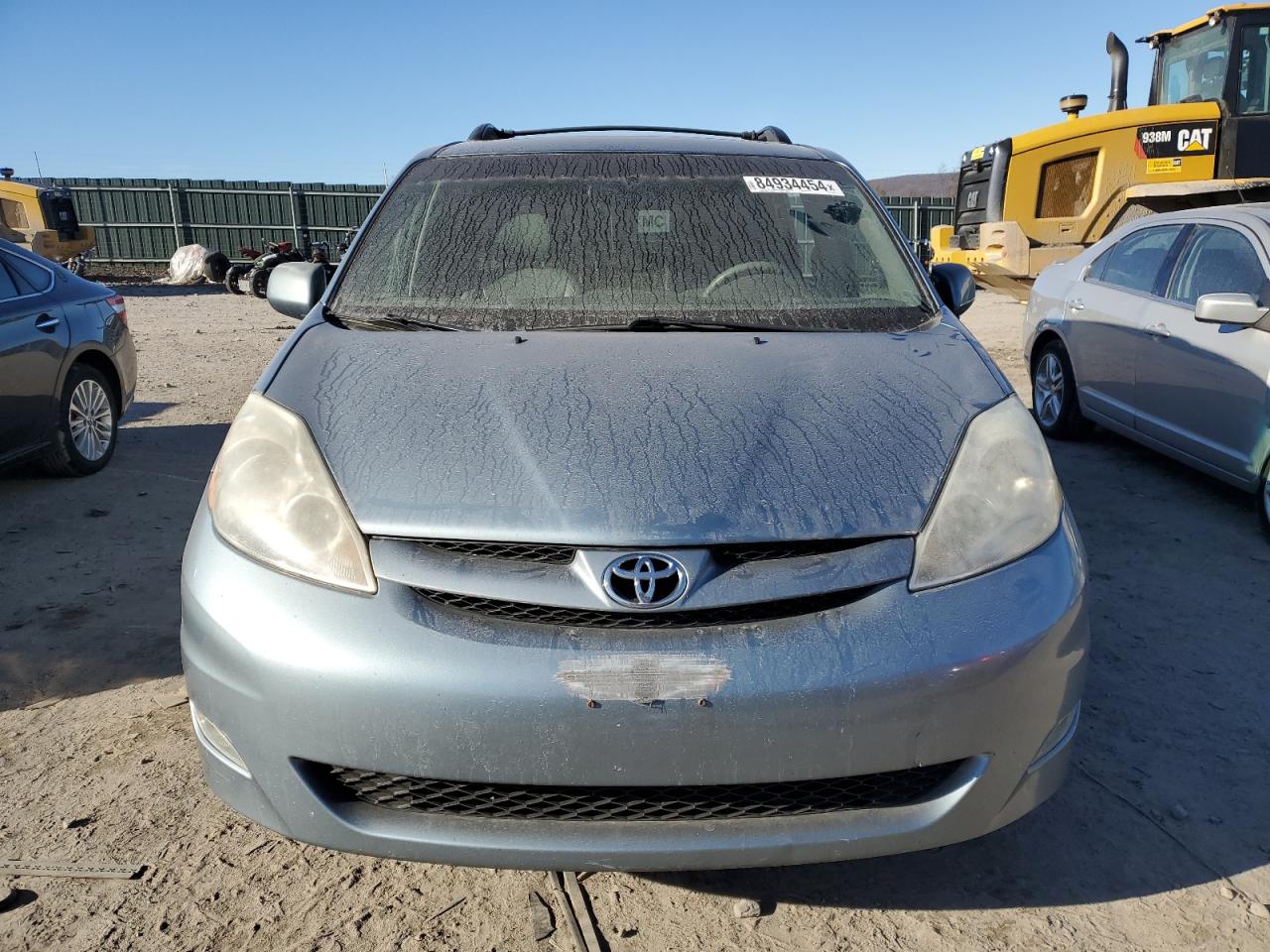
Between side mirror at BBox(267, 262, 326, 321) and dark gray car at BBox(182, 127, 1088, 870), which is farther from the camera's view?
side mirror at BBox(267, 262, 326, 321)

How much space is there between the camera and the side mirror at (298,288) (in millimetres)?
3195

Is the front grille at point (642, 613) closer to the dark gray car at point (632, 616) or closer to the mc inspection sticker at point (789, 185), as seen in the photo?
the dark gray car at point (632, 616)

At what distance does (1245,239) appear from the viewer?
505 cm

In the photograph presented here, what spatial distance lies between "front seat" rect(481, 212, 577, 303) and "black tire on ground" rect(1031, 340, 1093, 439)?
436 cm

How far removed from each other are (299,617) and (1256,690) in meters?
2.89

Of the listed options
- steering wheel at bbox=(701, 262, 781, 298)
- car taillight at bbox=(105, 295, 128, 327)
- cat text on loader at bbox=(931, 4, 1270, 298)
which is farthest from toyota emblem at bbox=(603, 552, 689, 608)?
cat text on loader at bbox=(931, 4, 1270, 298)

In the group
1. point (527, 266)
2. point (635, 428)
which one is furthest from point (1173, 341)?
point (635, 428)

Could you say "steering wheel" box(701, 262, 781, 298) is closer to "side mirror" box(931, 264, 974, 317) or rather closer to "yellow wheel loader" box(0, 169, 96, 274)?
"side mirror" box(931, 264, 974, 317)

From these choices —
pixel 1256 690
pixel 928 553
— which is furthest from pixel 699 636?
pixel 1256 690

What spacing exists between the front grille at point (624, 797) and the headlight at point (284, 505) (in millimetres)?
367

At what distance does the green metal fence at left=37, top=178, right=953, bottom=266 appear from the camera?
2714 cm

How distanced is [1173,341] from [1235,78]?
6478 millimetres

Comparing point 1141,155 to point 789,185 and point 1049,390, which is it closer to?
point 1049,390

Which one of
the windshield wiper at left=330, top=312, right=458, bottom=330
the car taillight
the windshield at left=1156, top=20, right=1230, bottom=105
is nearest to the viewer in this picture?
the windshield wiper at left=330, top=312, right=458, bottom=330
